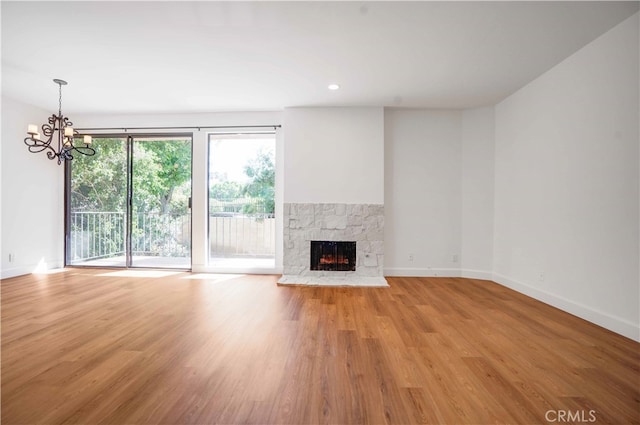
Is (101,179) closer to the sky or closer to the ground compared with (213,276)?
closer to the sky

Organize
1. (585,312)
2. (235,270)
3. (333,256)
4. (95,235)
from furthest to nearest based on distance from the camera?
(95,235) → (235,270) → (333,256) → (585,312)

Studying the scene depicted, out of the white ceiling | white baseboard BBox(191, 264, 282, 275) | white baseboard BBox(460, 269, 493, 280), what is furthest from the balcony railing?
white baseboard BBox(460, 269, 493, 280)

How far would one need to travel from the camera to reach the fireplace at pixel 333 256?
4.58 metres

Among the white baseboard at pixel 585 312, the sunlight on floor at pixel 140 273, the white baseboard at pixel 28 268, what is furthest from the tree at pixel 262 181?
the white baseboard at pixel 585 312

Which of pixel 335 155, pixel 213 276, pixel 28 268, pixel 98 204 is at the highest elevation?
pixel 335 155

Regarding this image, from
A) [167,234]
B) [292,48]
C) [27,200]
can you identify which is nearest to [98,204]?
[27,200]

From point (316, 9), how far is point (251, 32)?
661 mm

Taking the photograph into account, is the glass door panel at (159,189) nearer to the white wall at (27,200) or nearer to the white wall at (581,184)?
the white wall at (27,200)

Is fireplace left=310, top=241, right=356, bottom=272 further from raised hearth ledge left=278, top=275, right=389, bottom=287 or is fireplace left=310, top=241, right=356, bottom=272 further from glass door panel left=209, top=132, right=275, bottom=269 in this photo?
glass door panel left=209, top=132, right=275, bottom=269

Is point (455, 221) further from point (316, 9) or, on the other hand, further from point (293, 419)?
point (293, 419)

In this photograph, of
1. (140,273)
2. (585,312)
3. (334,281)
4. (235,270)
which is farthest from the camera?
(235,270)

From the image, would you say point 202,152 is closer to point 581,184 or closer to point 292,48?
point 292,48

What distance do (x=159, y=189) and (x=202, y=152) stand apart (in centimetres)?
104

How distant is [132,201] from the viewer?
16.6 feet
